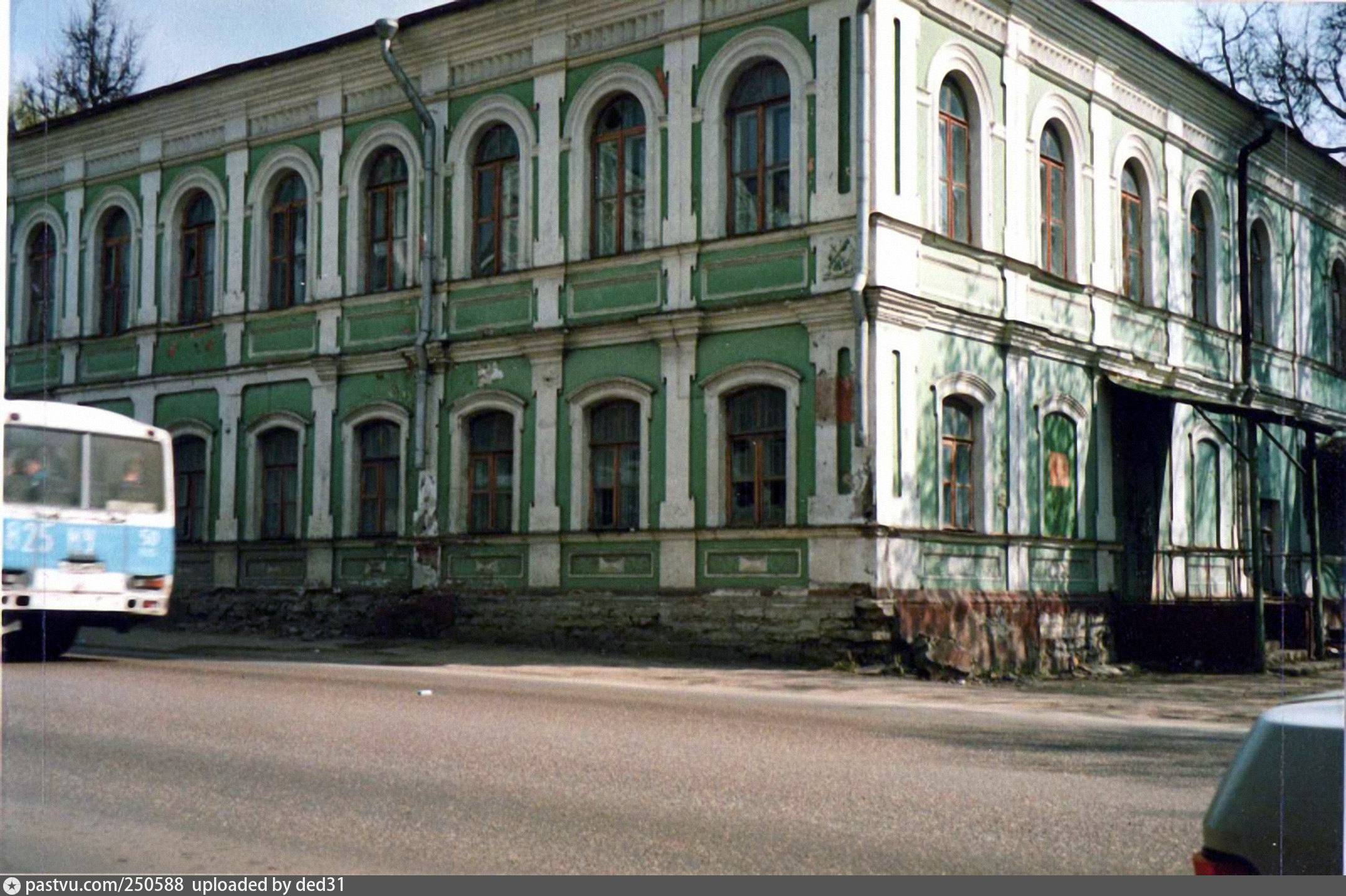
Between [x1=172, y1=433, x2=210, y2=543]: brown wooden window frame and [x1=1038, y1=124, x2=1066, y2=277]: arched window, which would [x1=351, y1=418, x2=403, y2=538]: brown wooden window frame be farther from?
[x1=1038, y1=124, x2=1066, y2=277]: arched window

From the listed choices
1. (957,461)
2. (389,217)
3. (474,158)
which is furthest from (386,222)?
(957,461)

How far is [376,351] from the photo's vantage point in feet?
37.5

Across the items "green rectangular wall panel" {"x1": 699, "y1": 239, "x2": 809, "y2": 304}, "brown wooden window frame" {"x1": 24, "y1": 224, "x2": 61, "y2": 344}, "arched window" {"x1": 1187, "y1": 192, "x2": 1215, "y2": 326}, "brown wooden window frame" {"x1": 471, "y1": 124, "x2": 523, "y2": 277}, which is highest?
"brown wooden window frame" {"x1": 471, "y1": 124, "x2": 523, "y2": 277}

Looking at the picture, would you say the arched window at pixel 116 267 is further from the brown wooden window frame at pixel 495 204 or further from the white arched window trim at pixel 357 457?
the brown wooden window frame at pixel 495 204

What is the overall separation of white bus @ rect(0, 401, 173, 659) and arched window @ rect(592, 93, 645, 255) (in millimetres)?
10996

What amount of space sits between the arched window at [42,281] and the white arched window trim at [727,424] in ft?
33.1

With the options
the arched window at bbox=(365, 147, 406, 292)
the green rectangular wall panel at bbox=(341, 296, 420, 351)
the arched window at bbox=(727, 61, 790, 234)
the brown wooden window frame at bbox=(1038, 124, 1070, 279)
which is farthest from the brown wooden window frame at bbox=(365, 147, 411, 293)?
the brown wooden window frame at bbox=(1038, 124, 1070, 279)

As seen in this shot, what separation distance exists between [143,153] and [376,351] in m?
5.35

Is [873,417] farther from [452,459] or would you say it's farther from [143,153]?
[143,153]

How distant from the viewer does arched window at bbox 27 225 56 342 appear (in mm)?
5211

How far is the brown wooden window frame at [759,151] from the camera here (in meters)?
15.1

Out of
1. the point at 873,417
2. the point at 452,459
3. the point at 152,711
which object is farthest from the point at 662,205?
the point at 152,711

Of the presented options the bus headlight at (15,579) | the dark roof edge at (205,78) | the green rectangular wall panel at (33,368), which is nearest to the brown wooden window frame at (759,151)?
the dark roof edge at (205,78)

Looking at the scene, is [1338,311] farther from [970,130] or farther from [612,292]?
[612,292]
